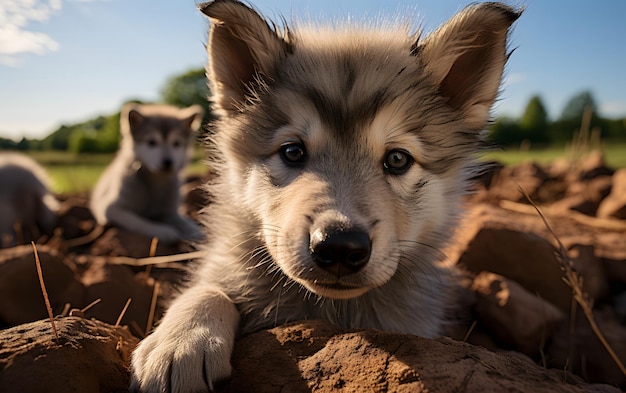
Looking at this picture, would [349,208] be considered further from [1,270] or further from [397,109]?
[1,270]

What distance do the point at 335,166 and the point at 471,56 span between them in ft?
3.60

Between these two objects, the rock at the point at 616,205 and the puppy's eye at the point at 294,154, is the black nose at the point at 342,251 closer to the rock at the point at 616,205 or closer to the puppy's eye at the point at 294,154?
the puppy's eye at the point at 294,154

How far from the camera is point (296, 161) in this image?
250 centimetres

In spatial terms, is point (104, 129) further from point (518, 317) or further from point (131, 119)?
point (518, 317)

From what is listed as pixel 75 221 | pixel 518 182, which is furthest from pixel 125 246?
pixel 518 182

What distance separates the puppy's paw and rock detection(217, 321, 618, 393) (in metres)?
0.09

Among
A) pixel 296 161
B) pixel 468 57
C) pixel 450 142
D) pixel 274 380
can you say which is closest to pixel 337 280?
pixel 274 380

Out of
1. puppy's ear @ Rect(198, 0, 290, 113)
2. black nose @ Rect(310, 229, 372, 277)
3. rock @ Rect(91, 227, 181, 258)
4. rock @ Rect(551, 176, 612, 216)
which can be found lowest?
rock @ Rect(91, 227, 181, 258)

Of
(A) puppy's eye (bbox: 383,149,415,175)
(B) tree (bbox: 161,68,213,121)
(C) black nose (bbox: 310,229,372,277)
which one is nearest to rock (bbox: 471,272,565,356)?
(A) puppy's eye (bbox: 383,149,415,175)

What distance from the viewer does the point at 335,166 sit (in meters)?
2.34

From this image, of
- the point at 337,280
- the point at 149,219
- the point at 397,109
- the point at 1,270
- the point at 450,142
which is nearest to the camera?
the point at 337,280

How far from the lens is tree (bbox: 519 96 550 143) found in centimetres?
3472

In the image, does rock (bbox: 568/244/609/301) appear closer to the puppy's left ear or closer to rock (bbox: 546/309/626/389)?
rock (bbox: 546/309/626/389)

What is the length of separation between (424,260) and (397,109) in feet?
2.83
